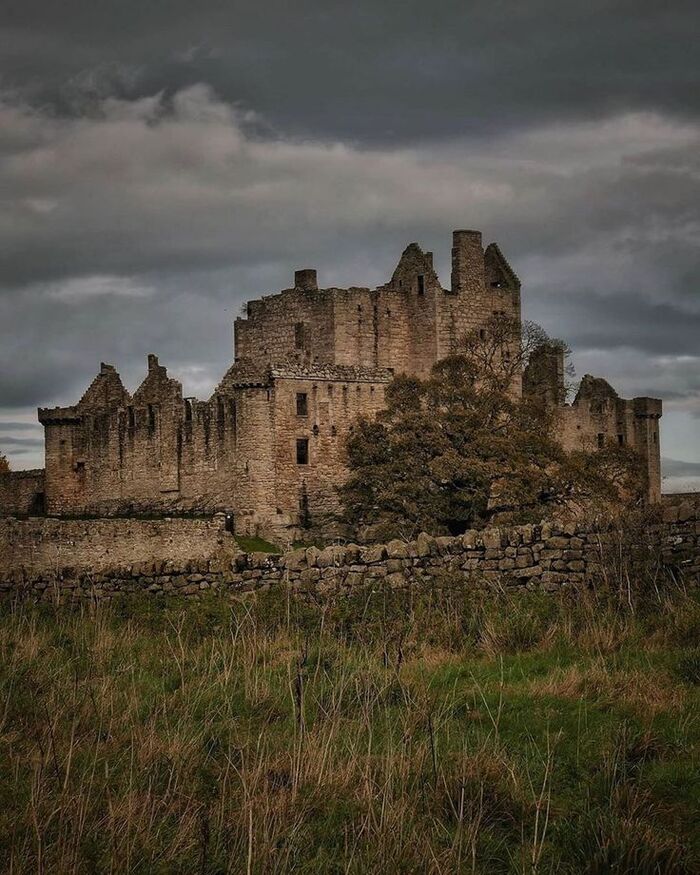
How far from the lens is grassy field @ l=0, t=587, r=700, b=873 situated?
674cm

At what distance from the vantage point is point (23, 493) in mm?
55906

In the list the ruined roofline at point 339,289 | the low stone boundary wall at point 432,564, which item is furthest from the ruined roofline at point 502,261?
the low stone boundary wall at point 432,564

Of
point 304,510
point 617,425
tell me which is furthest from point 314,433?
point 617,425

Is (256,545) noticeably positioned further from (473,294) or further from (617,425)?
(617,425)

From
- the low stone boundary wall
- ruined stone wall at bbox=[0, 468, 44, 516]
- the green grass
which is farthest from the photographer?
ruined stone wall at bbox=[0, 468, 44, 516]

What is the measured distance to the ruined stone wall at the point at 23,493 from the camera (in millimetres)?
55406

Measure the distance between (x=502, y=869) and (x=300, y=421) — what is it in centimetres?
4222

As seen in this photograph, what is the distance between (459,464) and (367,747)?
101ft

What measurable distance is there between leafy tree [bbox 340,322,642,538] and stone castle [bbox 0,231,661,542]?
5.03 metres

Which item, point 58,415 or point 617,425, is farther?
point 617,425

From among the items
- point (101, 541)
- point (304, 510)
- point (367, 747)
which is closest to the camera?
point (367, 747)

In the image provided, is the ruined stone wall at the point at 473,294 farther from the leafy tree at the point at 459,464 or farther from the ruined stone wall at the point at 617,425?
the leafy tree at the point at 459,464

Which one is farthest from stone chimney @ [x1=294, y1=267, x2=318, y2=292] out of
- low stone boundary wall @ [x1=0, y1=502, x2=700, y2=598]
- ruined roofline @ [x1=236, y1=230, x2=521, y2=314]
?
low stone boundary wall @ [x1=0, y1=502, x2=700, y2=598]

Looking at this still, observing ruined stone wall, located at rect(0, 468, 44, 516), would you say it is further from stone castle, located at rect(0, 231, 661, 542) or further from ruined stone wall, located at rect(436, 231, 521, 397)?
ruined stone wall, located at rect(436, 231, 521, 397)
